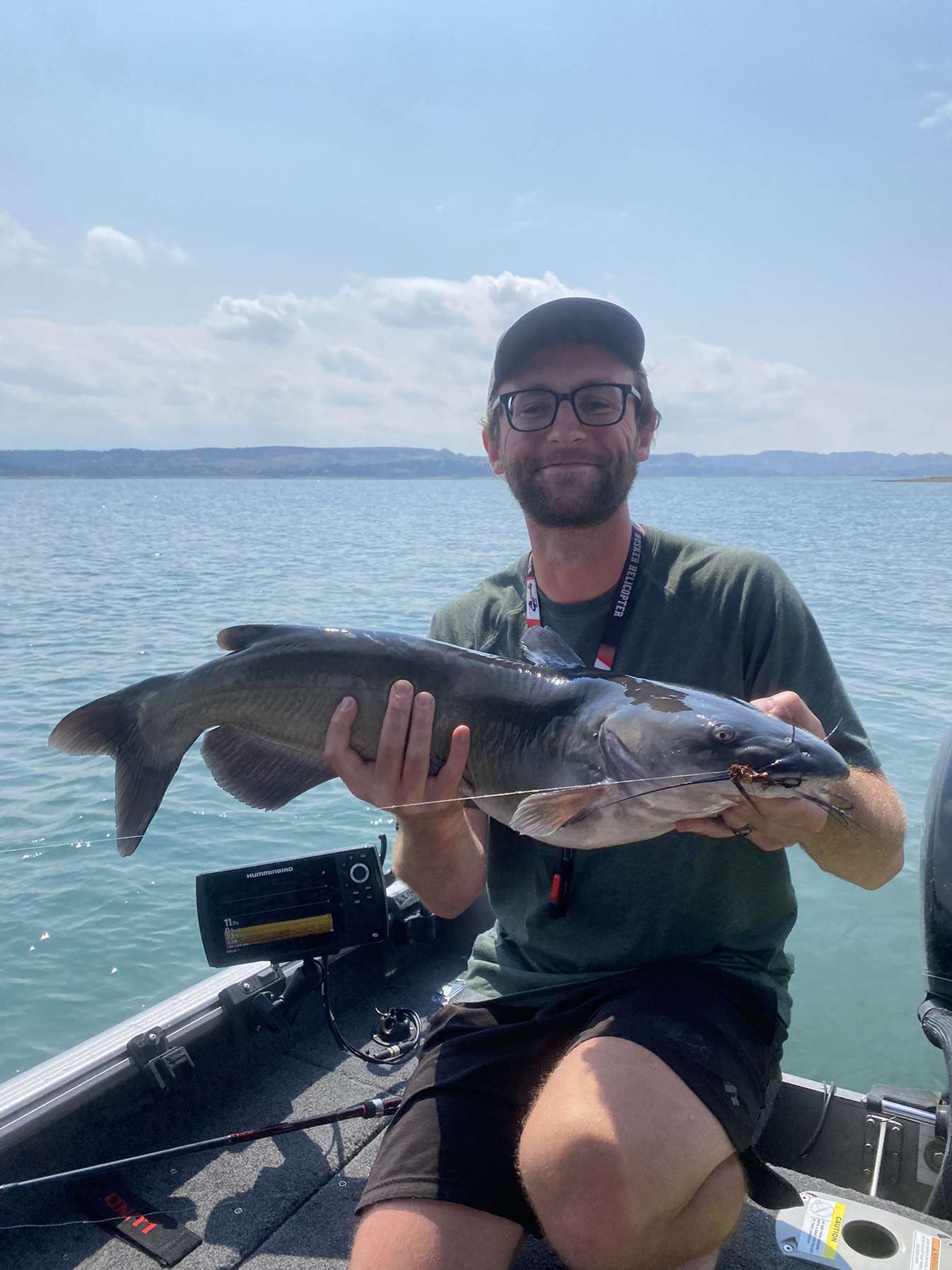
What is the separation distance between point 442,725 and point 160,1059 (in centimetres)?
165

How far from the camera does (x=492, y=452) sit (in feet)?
11.9

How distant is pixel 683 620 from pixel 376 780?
1.10 meters

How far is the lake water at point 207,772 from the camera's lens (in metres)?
6.21

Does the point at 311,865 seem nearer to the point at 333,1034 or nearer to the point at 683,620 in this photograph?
the point at 333,1034

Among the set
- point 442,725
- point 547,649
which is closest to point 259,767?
point 442,725

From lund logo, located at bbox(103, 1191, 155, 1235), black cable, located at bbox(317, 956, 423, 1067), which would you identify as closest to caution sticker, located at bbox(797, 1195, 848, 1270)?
black cable, located at bbox(317, 956, 423, 1067)

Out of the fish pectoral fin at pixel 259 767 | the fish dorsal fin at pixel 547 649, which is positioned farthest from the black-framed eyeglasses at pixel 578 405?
the fish pectoral fin at pixel 259 767

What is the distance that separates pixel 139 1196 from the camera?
3.03m

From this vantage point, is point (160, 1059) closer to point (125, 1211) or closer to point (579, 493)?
point (125, 1211)

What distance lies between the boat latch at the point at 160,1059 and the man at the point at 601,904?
101 cm

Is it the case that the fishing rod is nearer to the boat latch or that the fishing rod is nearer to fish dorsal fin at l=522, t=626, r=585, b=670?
the boat latch

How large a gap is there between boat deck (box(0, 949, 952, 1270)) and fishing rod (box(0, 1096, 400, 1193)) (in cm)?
4

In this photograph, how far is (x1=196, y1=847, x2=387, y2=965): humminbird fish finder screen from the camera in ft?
11.7

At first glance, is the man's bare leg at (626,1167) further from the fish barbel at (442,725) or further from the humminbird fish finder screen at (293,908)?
the humminbird fish finder screen at (293,908)
